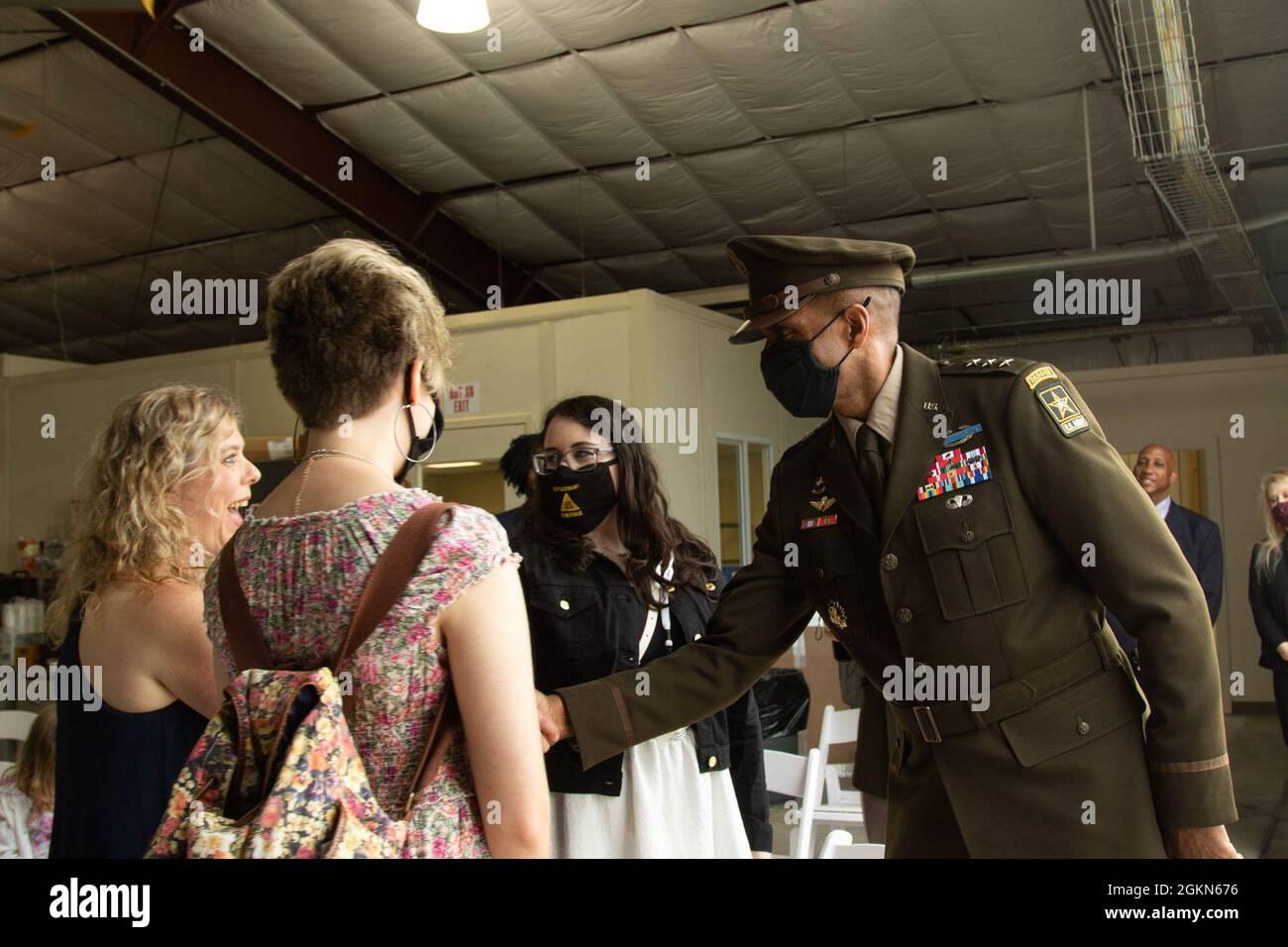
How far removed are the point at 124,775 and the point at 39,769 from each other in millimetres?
1393

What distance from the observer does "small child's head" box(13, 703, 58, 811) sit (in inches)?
116

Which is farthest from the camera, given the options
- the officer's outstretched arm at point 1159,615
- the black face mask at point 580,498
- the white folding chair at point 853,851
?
the black face mask at point 580,498

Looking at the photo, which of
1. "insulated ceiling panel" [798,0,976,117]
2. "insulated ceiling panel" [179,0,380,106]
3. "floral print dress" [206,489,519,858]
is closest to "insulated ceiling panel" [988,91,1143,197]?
"insulated ceiling panel" [798,0,976,117]

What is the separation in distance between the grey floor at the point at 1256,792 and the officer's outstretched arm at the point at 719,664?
9.26ft

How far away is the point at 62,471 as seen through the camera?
1071cm

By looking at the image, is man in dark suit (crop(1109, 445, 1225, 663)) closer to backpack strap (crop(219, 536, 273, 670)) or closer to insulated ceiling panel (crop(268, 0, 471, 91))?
insulated ceiling panel (crop(268, 0, 471, 91))

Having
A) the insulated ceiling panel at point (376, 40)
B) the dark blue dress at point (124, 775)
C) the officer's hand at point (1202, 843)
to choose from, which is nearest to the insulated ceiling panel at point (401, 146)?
the insulated ceiling panel at point (376, 40)

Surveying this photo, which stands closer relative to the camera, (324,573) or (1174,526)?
(324,573)

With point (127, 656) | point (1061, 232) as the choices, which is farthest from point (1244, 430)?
point (127, 656)

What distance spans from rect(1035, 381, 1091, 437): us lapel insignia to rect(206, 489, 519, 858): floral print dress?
930 mm

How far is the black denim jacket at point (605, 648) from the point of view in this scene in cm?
244

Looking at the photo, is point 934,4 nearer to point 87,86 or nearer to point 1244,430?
point 87,86

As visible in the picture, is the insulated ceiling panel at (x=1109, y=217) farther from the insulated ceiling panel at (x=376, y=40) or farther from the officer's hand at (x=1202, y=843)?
the officer's hand at (x=1202, y=843)
